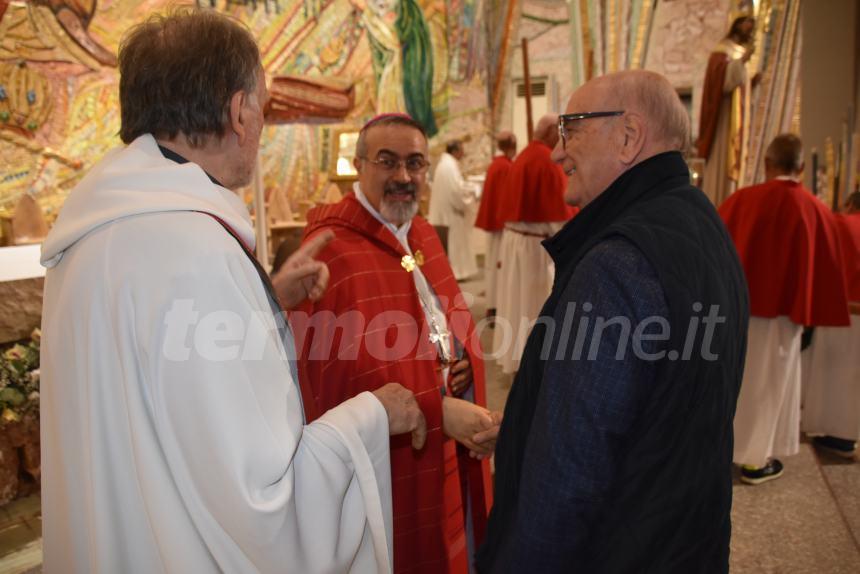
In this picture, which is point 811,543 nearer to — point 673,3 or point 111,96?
point 111,96

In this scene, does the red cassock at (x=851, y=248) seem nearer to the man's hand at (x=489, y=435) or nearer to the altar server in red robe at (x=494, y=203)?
the altar server in red robe at (x=494, y=203)

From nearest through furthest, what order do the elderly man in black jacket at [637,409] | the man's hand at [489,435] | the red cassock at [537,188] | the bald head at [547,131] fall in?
the elderly man in black jacket at [637,409], the man's hand at [489,435], the red cassock at [537,188], the bald head at [547,131]

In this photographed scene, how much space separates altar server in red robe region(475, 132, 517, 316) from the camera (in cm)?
794

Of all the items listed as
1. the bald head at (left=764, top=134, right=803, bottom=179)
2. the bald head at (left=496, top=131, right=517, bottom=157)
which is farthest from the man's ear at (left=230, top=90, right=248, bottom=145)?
the bald head at (left=496, top=131, right=517, bottom=157)

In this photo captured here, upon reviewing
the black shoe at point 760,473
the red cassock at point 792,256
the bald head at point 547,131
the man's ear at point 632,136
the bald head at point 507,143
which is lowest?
the black shoe at point 760,473

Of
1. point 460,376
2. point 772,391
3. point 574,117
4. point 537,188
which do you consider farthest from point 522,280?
point 574,117

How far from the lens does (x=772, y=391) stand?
4.32m

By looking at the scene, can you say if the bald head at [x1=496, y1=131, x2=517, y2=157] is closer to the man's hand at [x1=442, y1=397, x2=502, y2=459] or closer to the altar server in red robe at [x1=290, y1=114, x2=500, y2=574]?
the altar server in red robe at [x1=290, y1=114, x2=500, y2=574]

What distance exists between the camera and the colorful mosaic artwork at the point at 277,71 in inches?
204

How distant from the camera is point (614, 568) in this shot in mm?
1330

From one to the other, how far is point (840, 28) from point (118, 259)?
31.3ft

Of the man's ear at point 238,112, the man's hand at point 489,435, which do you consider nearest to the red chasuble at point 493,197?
the man's hand at point 489,435

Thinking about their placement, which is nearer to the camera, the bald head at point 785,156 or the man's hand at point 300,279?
the man's hand at point 300,279

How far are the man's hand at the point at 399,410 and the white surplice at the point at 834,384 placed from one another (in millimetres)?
4327
